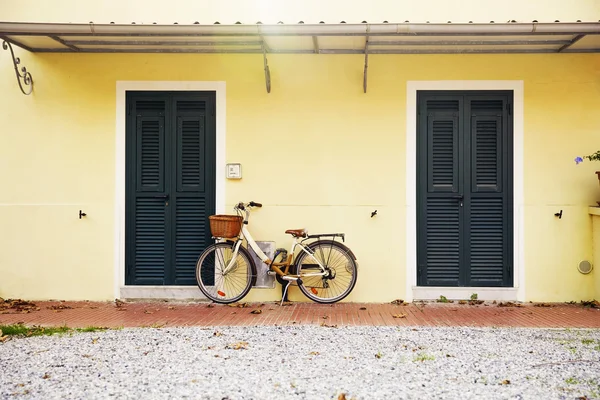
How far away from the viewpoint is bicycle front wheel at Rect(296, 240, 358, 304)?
6.72 meters

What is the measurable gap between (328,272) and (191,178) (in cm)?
220

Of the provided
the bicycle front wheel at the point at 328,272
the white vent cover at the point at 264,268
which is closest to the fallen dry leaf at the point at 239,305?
the white vent cover at the point at 264,268

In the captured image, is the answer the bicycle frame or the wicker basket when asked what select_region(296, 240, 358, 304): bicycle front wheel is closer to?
the bicycle frame

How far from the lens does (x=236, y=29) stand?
19.5 feet

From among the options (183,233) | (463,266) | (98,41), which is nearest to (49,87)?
(98,41)

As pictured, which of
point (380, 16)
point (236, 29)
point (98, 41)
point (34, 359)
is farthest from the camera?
point (380, 16)

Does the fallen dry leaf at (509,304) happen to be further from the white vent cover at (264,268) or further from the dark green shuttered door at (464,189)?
the white vent cover at (264,268)

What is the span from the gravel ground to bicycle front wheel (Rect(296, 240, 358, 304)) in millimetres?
1133

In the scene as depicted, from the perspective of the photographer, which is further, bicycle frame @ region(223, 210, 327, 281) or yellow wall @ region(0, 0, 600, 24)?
yellow wall @ region(0, 0, 600, 24)

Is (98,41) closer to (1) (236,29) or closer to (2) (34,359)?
(1) (236,29)

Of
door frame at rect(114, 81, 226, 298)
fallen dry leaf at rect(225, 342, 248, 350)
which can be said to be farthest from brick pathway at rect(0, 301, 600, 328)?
fallen dry leaf at rect(225, 342, 248, 350)

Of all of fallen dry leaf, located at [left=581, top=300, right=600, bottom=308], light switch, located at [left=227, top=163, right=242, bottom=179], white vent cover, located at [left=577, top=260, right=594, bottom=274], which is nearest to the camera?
fallen dry leaf, located at [left=581, top=300, right=600, bottom=308]

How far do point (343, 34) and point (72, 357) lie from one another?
4294 millimetres

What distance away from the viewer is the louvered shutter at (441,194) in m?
6.98
